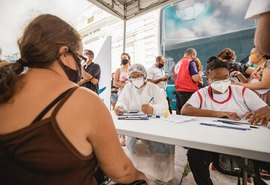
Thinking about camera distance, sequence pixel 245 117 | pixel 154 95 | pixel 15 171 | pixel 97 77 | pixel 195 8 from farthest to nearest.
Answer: pixel 195 8 < pixel 97 77 < pixel 154 95 < pixel 245 117 < pixel 15 171

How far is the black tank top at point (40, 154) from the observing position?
1.83ft

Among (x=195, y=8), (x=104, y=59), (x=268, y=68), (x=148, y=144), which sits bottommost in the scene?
(x=148, y=144)

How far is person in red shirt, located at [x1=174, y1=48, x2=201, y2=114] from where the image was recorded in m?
2.99

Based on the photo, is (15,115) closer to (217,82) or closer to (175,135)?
(175,135)

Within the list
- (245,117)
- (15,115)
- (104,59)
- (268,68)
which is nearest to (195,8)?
(104,59)

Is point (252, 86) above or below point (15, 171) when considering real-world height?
above

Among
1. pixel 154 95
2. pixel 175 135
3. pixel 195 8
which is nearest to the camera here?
pixel 175 135

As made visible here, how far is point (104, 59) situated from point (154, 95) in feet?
4.43

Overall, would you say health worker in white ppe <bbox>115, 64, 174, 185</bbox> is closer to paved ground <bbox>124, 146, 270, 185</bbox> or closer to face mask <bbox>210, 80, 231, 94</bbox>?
paved ground <bbox>124, 146, 270, 185</bbox>

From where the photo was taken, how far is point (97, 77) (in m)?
2.82

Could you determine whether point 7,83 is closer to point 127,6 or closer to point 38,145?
point 38,145

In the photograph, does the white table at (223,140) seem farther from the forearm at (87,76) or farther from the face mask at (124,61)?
the face mask at (124,61)

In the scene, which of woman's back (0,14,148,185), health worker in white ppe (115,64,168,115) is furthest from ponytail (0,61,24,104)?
health worker in white ppe (115,64,168,115)

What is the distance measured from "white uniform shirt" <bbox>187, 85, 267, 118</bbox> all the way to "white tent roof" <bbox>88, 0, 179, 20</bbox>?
2.97 metres
